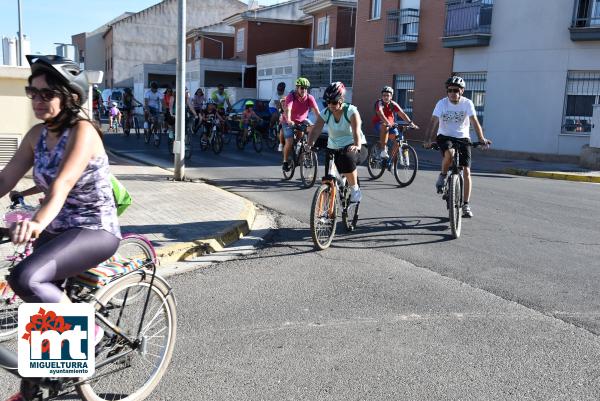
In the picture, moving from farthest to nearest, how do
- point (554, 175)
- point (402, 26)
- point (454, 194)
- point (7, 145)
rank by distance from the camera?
point (402, 26)
point (554, 175)
point (7, 145)
point (454, 194)

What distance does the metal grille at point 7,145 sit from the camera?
9766mm

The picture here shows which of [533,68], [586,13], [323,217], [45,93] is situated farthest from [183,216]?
[586,13]

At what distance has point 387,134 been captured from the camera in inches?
487

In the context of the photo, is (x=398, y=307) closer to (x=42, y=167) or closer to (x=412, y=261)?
(x=412, y=261)

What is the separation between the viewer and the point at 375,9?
28.4 metres

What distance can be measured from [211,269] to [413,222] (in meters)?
3.44

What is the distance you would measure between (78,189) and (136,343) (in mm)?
920

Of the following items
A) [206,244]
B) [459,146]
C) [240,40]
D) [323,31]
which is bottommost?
[206,244]

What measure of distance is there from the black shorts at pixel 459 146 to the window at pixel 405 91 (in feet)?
58.1

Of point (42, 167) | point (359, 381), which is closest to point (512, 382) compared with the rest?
point (359, 381)

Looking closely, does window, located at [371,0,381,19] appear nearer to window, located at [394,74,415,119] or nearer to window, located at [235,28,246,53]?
window, located at [394,74,415,119]

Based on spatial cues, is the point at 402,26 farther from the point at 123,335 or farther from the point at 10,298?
the point at 123,335

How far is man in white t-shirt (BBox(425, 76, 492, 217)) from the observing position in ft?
26.5

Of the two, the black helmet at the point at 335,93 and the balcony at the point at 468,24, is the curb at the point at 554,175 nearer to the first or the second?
the balcony at the point at 468,24
